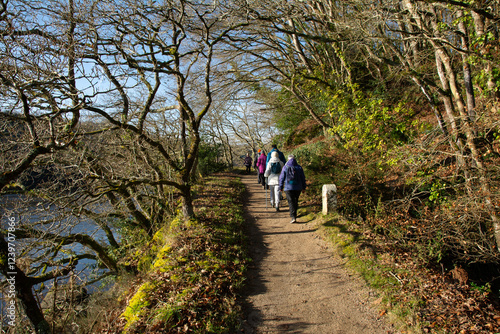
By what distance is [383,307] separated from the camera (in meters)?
4.07

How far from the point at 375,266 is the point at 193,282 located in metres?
3.46

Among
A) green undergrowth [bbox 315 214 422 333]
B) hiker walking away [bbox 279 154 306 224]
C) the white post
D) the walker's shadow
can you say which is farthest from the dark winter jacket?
the walker's shadow

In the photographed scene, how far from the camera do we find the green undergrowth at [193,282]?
12.4ft

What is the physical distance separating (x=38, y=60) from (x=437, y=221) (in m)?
7.88

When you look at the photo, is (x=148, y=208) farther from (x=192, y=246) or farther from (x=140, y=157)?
(x=192, y=246)

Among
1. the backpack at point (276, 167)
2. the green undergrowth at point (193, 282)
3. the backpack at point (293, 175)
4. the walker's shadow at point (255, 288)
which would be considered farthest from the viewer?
the backpack at point (276, 167)

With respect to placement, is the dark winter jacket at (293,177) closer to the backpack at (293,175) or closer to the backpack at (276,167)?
the backpack at (293,175)

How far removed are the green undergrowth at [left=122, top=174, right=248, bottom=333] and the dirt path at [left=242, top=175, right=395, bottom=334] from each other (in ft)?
1.27

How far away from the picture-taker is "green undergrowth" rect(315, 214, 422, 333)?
3838mm

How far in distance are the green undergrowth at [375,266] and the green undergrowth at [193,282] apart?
7.34ft

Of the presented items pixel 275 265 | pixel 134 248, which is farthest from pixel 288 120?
pixel 275 265

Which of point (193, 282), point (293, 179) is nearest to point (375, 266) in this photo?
point (293, 179)

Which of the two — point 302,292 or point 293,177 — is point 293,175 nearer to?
point 293,177

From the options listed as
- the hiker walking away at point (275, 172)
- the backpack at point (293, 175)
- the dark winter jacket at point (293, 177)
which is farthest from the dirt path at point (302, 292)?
the hiker walking away at point (275, 172)
